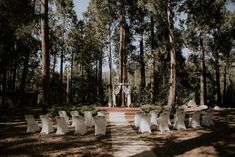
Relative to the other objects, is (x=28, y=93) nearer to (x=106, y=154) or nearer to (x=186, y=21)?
(x=186, y=21)

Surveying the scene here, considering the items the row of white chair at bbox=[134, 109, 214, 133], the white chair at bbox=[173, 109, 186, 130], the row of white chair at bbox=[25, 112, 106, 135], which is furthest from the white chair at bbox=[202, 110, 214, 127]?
the row of white chair at bbox=[25, 112, 106, 135]

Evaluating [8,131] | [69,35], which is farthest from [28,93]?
[8,131]

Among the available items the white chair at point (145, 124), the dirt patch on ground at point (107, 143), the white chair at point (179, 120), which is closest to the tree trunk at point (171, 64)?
the dirt patch on ground at point (107, 143)

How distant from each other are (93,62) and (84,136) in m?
45.4

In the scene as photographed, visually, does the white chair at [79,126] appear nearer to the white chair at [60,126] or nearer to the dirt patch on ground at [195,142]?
the white chair at [60,126]

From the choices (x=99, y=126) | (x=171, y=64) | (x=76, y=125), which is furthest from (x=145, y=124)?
(x=171, y=64)

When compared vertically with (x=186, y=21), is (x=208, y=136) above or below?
below

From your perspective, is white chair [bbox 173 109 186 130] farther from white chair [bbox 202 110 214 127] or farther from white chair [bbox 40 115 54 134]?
white chair [bbox 40 115 54 134]

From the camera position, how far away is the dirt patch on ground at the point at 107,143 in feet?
36.1

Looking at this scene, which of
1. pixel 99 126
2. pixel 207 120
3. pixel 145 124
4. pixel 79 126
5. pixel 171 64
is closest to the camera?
pixel 99 126

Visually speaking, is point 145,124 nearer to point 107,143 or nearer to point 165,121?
point 165,121

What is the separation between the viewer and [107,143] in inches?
495

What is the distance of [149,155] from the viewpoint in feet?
34.3

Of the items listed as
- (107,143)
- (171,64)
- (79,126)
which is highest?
(171,64)
